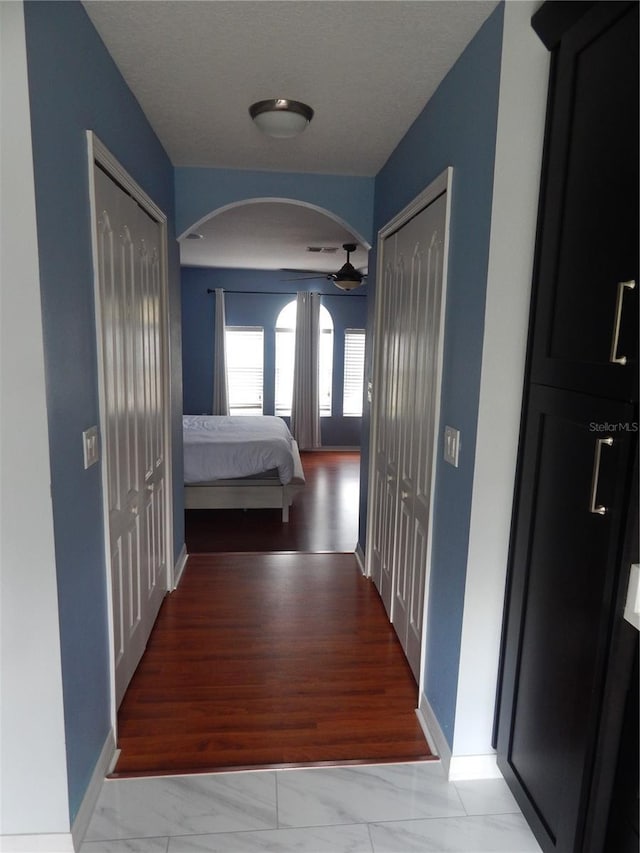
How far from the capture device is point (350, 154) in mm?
2885

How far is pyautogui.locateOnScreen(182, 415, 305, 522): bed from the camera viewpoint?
189 inches

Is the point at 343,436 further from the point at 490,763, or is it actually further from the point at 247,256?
the point at 490,763

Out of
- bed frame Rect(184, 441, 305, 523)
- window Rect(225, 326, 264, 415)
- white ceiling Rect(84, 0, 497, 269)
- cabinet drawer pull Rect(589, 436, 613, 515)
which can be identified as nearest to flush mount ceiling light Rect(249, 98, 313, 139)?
white ceiling Rect(84, 0, 497, 269)

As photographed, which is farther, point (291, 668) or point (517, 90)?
point (291, 668)

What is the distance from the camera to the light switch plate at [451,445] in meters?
1.87

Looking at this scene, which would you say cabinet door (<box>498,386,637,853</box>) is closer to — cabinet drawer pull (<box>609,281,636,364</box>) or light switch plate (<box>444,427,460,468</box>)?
cabinet drawer pull (<box>609,281,636,364</box>)

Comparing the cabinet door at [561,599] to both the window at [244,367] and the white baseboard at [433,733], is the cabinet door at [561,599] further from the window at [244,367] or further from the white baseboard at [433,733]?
the window at [244,367]

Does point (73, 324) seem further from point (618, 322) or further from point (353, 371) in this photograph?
point (353, 371)

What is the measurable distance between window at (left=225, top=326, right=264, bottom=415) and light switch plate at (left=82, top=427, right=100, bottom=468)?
625 centimetres

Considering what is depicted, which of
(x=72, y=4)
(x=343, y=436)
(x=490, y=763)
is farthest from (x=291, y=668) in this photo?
(x=343, y=436)

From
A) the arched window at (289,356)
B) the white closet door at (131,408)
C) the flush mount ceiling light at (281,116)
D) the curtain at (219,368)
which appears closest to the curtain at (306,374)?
the arched window at (289,356)

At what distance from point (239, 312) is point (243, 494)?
151 inches

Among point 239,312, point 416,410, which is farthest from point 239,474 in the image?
point 239,312

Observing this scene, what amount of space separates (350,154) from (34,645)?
8.82 ft
